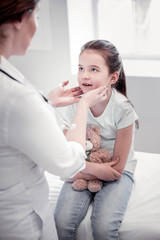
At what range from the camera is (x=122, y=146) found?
1411 mm

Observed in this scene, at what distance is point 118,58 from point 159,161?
61cm

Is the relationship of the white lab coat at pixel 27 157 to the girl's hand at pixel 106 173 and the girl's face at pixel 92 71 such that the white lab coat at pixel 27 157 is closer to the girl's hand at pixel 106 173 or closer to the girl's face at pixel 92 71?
the girl's hand at pixel 106 173

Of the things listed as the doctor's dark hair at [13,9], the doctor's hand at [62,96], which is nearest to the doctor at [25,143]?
the doctor's dark hair at [13,9]

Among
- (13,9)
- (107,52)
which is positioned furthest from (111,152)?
(13,9)

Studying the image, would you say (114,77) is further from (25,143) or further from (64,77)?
(64,77)

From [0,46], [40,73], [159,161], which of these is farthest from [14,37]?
[40,73]

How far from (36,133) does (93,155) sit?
2.04 feet

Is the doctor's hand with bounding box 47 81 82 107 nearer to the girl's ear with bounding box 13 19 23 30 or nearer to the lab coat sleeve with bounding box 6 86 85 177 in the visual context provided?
the lab coat sleeve with bounding box 6 86 85 177

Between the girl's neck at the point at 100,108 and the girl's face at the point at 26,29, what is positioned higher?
the girl's face at the point at 26,29

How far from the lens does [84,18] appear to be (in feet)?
6.84

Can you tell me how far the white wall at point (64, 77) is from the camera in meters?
2.05

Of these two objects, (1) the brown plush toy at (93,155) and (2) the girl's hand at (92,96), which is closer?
(2) the girl's hand at (92,96)

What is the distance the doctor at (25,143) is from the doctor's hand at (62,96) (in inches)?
6.5

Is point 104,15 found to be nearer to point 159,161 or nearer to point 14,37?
point 159,161
